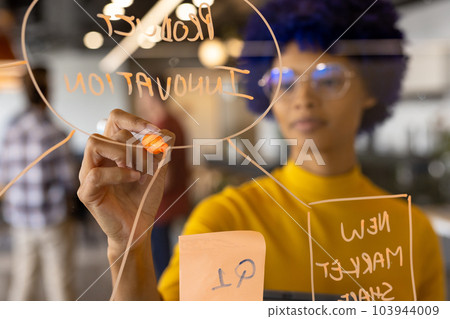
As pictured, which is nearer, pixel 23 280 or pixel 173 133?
pixel 173 133

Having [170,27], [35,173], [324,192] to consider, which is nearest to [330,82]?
[324,192]

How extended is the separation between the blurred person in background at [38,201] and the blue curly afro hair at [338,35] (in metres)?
0.36

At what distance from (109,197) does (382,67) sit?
1.76ft

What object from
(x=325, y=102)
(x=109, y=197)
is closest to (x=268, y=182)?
(x=325, y=102)

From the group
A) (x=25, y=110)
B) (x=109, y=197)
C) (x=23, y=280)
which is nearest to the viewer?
(x=109, y=197)

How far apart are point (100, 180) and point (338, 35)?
0.47m

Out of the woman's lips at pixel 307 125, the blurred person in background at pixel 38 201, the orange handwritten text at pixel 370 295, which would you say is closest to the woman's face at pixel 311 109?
the woman's lips at pixel 307 125

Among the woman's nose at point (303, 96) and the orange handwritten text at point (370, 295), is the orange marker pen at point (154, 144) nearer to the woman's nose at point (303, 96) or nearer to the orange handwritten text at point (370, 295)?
the woman's nose at point (303, 96)

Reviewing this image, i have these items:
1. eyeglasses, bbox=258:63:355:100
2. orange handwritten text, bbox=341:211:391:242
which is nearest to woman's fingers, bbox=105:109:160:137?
eyeglasses, bbox=258:63:355:100

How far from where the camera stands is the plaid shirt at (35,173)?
0.79 metres

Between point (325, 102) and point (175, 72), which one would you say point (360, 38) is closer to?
point (325, 102)

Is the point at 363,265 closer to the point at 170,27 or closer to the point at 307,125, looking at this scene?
the point at 307,125

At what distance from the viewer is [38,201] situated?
103 cm
